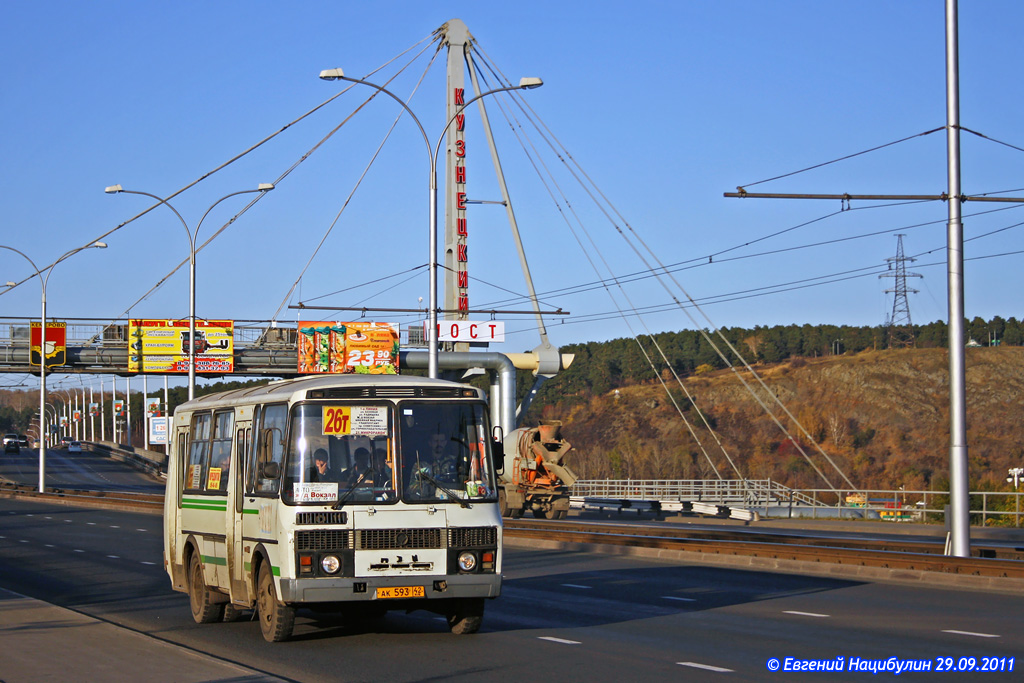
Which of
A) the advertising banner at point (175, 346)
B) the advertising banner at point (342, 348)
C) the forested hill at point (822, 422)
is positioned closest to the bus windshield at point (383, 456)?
the advertising banner at point (175, 346)

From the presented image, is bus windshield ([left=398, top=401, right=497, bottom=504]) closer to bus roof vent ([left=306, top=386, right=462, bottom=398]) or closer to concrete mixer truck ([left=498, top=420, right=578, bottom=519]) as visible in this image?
bus roof vent ([left=306, top=386, right=462, bottom=398])

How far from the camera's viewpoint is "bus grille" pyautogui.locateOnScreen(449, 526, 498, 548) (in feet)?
37.2

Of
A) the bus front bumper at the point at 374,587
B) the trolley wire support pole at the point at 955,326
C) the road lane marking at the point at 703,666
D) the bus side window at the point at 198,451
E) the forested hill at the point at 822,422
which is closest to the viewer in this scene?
the road lane marking at the point at 703,666

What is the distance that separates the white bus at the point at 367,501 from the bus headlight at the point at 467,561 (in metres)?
0.01

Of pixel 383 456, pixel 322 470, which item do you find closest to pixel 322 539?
pixel 322 470

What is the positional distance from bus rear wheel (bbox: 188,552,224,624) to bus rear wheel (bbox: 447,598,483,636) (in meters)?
2.84

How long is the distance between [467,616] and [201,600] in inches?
133

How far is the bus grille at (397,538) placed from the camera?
11.1 meters

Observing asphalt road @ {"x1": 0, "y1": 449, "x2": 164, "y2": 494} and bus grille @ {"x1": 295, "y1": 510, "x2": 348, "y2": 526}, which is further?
asphalt road @ {"x1": 0, "y1": 449, "x2": 164, "y2": 494}

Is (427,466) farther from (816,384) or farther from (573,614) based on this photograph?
(816,384)

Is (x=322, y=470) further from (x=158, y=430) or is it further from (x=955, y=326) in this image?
(x=158, y=430)

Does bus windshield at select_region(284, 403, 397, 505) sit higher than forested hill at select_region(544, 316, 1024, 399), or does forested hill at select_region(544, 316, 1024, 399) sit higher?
forested hill at select_region(544, 316, 1024, 399)

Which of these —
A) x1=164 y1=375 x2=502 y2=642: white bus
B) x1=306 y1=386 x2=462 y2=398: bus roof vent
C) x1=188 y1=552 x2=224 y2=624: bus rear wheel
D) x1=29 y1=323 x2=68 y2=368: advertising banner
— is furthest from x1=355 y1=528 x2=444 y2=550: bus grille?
x1=29 y1=323 x2=68 y2=368: advertising banner

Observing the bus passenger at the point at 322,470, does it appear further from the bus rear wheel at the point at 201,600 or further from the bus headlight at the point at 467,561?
the bus rear wheel at the point at 201,600
